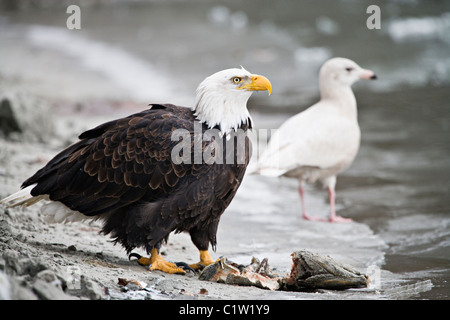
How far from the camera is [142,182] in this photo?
5531 millimetres

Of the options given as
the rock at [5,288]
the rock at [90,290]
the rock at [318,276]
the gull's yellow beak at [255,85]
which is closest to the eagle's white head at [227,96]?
the gull's yellow beak at [255,85]

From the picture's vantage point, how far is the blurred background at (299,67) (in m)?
8.34

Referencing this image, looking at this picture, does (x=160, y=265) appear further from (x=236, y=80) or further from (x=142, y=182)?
(x=236, y=80)

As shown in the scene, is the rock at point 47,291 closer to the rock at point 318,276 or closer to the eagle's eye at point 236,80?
the rock at point 318,276

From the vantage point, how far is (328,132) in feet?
27.8

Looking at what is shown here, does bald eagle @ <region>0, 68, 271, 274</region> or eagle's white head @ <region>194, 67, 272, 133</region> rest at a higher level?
eagle's white head @ <region>194, 67, 272, 133</region>

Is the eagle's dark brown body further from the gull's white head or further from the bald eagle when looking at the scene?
the gull's white head

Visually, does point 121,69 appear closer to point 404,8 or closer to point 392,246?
point 392,246

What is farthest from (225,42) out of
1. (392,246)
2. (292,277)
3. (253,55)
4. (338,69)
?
(292,277)

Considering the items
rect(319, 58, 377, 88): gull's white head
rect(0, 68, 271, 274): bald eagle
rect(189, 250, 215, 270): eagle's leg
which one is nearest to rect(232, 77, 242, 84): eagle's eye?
rect(0, 68, 271, 274): bald eagle

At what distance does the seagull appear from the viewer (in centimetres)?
813

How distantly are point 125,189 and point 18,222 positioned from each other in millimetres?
1441

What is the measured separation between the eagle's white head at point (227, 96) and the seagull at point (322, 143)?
2.25 m
